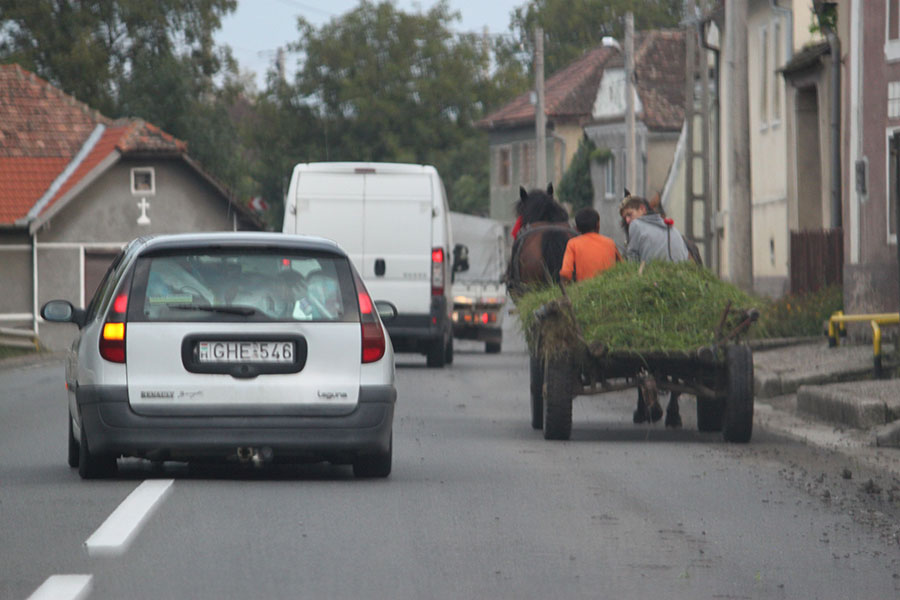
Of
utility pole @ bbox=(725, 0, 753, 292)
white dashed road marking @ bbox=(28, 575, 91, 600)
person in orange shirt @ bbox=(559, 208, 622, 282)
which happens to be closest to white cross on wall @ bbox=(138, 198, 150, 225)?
utility pole @ bbox=(725, 0, 753, 292)

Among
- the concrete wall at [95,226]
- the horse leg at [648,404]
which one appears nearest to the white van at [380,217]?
the horse leg at [648,404]

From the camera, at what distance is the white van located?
2498cm

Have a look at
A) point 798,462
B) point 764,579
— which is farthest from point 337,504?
point 798,462

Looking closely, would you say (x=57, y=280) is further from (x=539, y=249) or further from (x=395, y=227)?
(x=539, y=249)

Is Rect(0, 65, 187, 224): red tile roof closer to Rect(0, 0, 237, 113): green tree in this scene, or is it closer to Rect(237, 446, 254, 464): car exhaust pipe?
Rect(0, 0, 237, 113): green tree

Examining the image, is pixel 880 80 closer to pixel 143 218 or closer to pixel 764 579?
pixel 764 579

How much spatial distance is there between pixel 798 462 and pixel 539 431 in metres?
2.97

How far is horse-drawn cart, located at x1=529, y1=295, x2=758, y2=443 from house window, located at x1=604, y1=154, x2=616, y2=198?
2147 inches

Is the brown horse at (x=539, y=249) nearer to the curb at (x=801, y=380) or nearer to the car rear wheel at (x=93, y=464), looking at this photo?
the curb at (x=801, y=380)

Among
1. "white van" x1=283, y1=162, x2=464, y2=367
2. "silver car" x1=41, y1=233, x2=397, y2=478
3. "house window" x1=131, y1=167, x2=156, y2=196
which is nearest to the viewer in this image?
"silver car" x1=41, y1=233, x2=397, y2=478

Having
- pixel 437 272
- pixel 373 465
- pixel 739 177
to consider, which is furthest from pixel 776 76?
pixel 373 465

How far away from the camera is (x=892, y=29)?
1000 inches

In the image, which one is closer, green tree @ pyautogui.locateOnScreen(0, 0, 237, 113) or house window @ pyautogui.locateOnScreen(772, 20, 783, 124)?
house window @ pyautogui.locateOnScreen(772, 20, 783, 124)

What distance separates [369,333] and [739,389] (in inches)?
145
